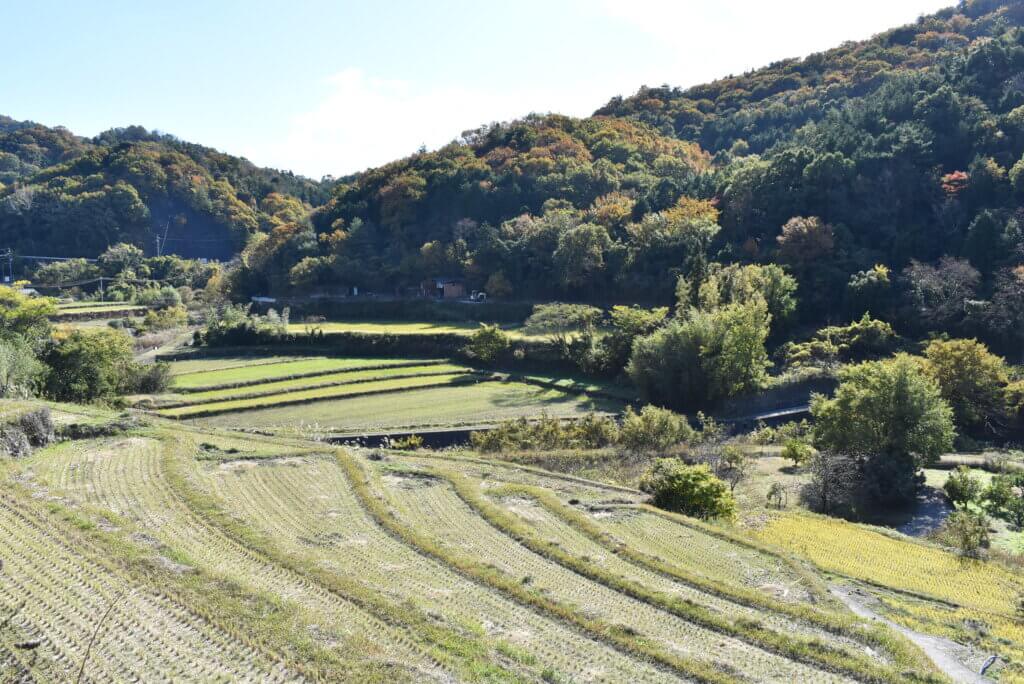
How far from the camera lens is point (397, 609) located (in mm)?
12727

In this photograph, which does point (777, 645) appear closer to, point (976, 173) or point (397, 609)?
point (397, 609)

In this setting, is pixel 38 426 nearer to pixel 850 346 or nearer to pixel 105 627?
pixel 105 627

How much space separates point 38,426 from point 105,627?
13.9 metres

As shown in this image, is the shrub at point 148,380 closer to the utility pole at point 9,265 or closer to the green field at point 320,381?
the green field at point 320,381

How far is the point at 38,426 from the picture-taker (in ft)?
72.4

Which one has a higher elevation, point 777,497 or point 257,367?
point 257,367

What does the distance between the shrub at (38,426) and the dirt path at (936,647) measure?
75.7ft

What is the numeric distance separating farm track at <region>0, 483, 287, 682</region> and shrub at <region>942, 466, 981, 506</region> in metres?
22.8

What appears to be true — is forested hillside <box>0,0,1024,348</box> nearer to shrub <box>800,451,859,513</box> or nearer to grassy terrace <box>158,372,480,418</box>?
grassy terrace <box>158,372,480,418</box>

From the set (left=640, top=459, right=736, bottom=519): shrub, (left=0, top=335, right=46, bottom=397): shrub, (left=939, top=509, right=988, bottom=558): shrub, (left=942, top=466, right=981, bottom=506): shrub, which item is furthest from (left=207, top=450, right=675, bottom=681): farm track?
(left=942, top=466, right=981, bottom=506): shrub

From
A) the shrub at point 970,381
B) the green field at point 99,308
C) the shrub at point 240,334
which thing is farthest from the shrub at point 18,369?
the shrub at point 970,381

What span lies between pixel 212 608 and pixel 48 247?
323 feet

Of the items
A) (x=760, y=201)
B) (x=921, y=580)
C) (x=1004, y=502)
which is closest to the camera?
(x=921, y=580)

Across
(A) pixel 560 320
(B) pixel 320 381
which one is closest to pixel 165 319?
(B) pixel 320 381
